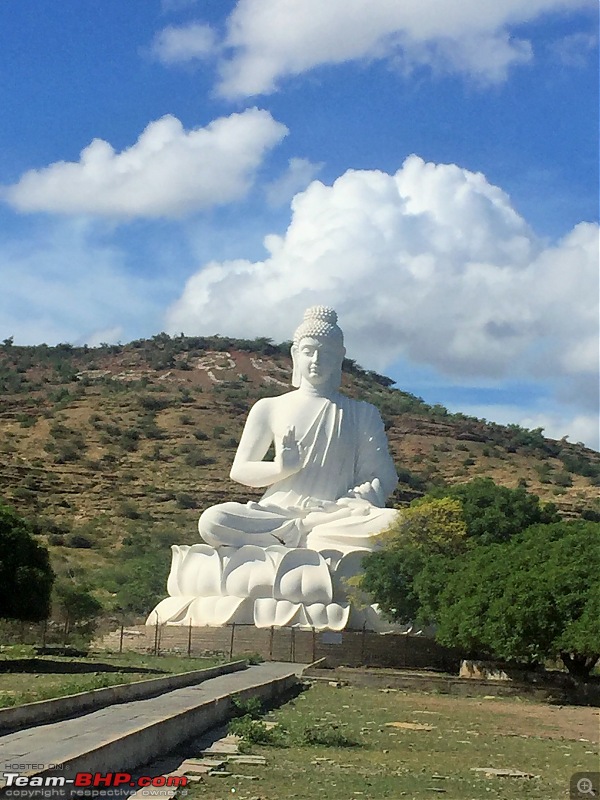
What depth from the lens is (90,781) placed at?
23.5ft

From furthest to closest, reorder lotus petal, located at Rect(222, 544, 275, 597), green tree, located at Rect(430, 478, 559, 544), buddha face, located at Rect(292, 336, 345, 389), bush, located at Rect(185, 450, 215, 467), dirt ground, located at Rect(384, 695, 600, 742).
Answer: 1. bush, located at Rect(185, 450, 215, 467)
2. buddha face, located at Rect(292, 336, 345, 389)
3. green tree, located at Rect(430, 478, 559, 544)
4. lotus petal, located at Rect(222, 544, 275, 597)
5. dirt ground, located at Rect(384, 695, 600, 742)

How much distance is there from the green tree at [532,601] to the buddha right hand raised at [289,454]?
240 inches

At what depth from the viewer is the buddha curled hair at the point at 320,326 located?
2719 cm

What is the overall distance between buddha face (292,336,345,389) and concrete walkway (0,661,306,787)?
1407 centimetres

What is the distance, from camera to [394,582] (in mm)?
22750

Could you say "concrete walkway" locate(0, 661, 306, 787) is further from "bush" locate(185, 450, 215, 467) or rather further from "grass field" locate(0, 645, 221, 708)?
"bush" locate(185, 450, 215, 467)

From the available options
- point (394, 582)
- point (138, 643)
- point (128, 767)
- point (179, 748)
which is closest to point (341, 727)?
point (179, 748)

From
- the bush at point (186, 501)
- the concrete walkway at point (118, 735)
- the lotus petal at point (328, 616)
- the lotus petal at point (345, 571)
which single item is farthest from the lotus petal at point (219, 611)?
the bush at point (186, 501)

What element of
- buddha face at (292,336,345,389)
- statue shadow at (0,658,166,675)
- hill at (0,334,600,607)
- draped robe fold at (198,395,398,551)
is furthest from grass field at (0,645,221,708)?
hill at (0,334,600,607)

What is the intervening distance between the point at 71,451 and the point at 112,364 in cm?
2233

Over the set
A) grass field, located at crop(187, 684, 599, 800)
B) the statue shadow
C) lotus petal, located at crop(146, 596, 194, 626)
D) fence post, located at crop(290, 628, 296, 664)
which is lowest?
grass field, located at crop(187, 684, 599, 800)

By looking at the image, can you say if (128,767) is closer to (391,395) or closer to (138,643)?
(138,643)

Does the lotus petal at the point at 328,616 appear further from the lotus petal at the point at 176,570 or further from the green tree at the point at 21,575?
the green tree at the point at 21,575

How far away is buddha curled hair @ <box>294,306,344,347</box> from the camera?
89.2 ft
